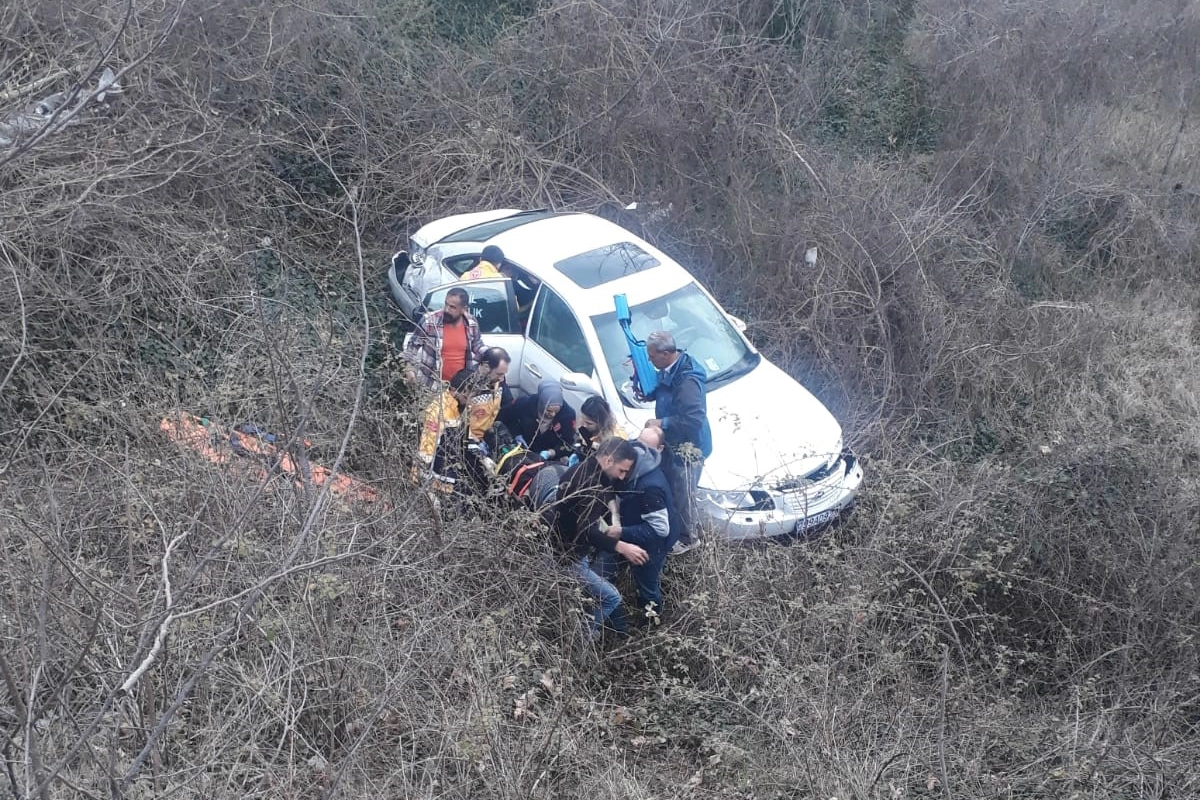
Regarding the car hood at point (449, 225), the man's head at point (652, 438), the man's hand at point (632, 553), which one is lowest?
the car hood at point (449, 225)

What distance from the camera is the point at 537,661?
507 cm

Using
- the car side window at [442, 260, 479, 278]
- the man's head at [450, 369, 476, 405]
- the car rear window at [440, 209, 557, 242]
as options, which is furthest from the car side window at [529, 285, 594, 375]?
the car rear window at [440, 209, 557, 242]

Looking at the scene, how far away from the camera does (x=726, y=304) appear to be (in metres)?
9.13

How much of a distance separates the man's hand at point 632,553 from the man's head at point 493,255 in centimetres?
292

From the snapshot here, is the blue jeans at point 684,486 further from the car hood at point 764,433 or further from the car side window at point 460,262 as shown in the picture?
the car side window at point 460,262

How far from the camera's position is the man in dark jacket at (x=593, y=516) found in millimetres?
4949

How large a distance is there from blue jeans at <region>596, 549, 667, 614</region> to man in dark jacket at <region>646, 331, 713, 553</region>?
37cm

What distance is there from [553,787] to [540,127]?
8.04 m

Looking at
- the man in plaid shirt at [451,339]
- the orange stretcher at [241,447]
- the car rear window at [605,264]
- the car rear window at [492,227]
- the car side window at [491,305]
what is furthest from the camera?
the car rear window at [492,227]

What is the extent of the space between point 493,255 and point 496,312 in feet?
1.51

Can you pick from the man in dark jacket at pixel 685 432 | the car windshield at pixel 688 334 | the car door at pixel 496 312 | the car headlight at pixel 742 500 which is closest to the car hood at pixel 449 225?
the car door at pixel 496 312

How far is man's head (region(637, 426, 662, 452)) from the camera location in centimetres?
533

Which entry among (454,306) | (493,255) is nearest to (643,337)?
(454,306)

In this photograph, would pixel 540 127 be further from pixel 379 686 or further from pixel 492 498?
pixel 379 686
